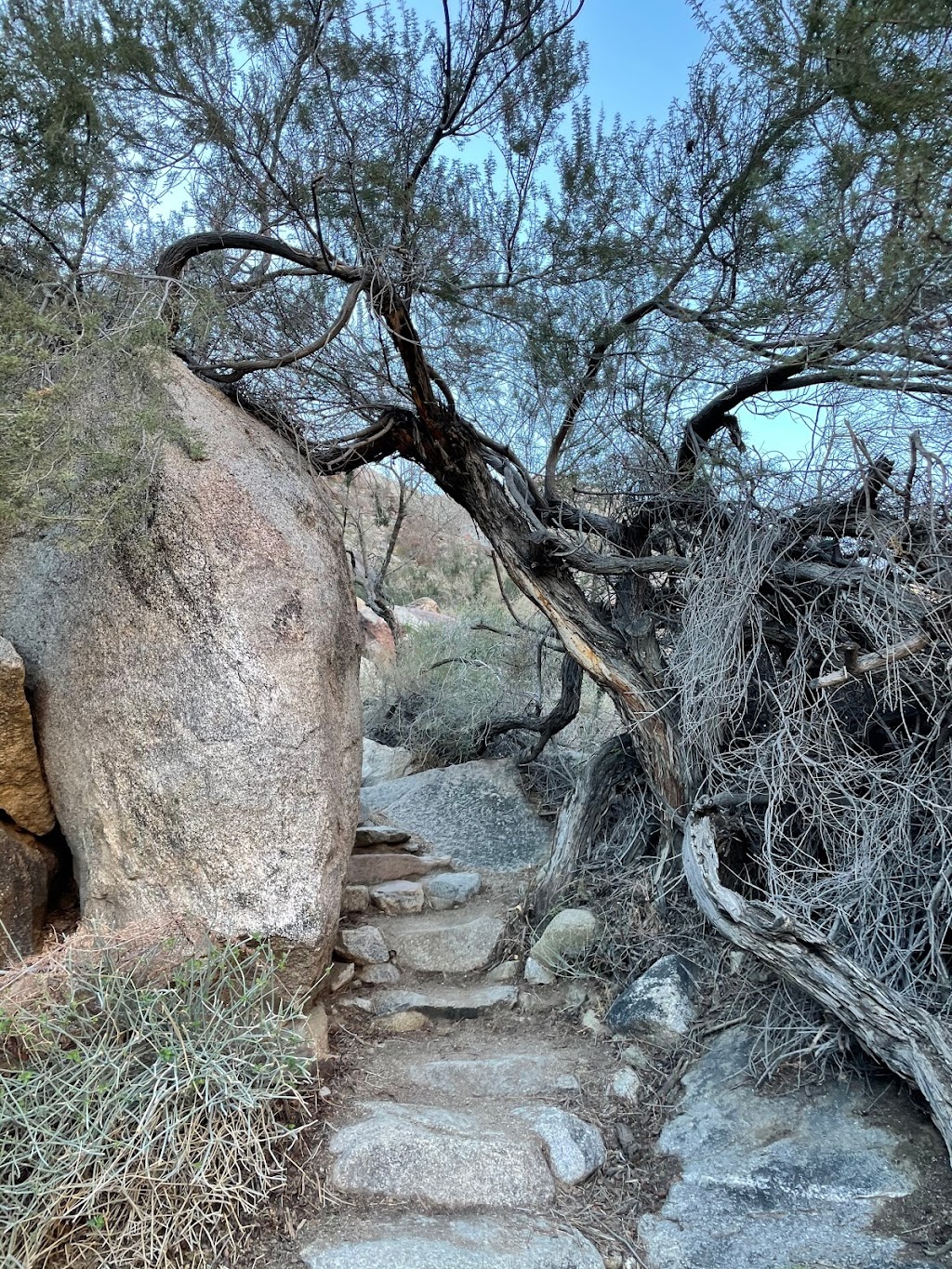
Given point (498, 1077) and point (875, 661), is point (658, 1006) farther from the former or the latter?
point (875, 661)

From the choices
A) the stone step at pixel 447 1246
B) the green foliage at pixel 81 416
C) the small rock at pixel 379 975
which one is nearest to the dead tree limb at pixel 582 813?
the small rock at pixel 379 975

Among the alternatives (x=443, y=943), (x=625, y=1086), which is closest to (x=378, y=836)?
(x=443, y=943)

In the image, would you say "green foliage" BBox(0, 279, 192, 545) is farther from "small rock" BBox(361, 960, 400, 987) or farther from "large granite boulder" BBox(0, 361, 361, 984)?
"small rock" BBox(361, 960, 400, 987)

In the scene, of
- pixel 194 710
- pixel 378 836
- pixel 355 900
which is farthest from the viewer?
pixel 378 836

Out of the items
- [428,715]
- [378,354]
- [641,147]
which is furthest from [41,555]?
[428,715]

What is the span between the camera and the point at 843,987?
3400 mm

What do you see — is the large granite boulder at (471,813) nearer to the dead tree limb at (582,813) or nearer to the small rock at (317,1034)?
the dead tree limb at (582,813)

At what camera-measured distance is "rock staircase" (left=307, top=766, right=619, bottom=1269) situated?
2.98 metres

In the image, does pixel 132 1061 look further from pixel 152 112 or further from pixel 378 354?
pixel 152 112

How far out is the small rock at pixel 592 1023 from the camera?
4.27m

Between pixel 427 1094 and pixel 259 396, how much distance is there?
3.36 meters

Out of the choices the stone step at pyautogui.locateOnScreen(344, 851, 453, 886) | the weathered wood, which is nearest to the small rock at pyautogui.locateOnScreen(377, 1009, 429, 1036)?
the stone step at pyautogui.locateOnScreen(344, 851, 453, 886)

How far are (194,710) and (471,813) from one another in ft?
10.4

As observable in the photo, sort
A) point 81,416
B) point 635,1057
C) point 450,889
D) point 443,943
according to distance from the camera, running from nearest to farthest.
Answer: point 81,416, point 635,1057, point 443,943, point 450,889
